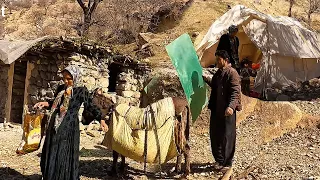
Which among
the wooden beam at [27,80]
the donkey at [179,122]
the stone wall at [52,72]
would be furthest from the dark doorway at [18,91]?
the donkey at [179,122]

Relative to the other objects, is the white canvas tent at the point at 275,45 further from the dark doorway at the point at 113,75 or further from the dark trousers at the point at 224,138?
the dark trousers at the point at 224,138

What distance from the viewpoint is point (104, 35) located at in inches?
800

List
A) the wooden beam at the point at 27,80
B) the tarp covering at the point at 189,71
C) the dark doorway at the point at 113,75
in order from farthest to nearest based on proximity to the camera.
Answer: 1. the dark doorway at the point at 113,75
2. the wooden beam at the point at 27,80
3. the tarp covering at the point at 189,71

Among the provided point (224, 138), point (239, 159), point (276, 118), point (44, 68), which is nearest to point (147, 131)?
point (224, 138)

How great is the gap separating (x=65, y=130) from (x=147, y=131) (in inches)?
37.6

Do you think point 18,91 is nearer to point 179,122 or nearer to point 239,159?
point 179,122

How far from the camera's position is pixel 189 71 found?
4.70 m

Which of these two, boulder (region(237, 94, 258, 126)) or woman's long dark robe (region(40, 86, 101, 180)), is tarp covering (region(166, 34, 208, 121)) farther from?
boulder (region(237, 94, 258, 126))

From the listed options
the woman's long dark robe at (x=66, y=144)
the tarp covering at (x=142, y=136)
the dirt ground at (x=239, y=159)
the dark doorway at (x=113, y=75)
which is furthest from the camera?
the dark doorway at (x=113, y=75)

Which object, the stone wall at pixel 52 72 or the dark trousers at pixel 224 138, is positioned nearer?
the dark trousers at pixel 224 138

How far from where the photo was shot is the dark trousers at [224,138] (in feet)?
14.5

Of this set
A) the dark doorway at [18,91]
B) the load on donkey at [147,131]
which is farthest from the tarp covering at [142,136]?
the dark doorway at [18,91]

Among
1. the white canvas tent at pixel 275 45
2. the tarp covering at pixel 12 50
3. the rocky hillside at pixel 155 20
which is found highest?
the rocky hillside at pixel 155 20

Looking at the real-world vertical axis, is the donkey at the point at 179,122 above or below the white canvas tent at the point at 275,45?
below
